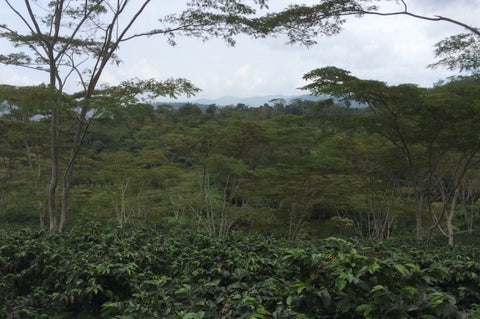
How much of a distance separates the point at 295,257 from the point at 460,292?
1264 mm

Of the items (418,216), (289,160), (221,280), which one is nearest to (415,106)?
(418,216)

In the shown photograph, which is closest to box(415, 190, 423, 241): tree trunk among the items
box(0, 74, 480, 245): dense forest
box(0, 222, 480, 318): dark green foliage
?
box(0, 74, 480, 245): dense forest

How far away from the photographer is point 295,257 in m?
2.38

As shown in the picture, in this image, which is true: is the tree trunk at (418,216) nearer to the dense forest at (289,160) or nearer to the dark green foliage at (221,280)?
the dense forest at (289,160)

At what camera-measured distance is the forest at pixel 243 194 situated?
2.27m

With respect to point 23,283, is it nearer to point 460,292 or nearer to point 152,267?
point 152,267

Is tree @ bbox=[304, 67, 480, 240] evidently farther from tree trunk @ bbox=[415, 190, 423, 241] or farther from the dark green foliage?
the dark green foliage

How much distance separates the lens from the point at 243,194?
51.3 feet

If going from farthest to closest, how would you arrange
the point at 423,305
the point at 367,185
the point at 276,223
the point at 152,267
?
the point at 276,223, the point at 367,185, the point at 152,267, the point at 423,305

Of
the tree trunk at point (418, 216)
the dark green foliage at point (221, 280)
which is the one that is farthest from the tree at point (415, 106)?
the dark green foliage at point (221, 280)

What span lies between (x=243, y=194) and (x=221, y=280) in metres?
12.7

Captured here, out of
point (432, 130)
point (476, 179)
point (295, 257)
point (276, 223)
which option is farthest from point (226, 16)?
point (476, 179)

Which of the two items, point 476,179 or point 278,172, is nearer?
point 278,172

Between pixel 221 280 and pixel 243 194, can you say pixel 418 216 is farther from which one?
pixel 221 280
